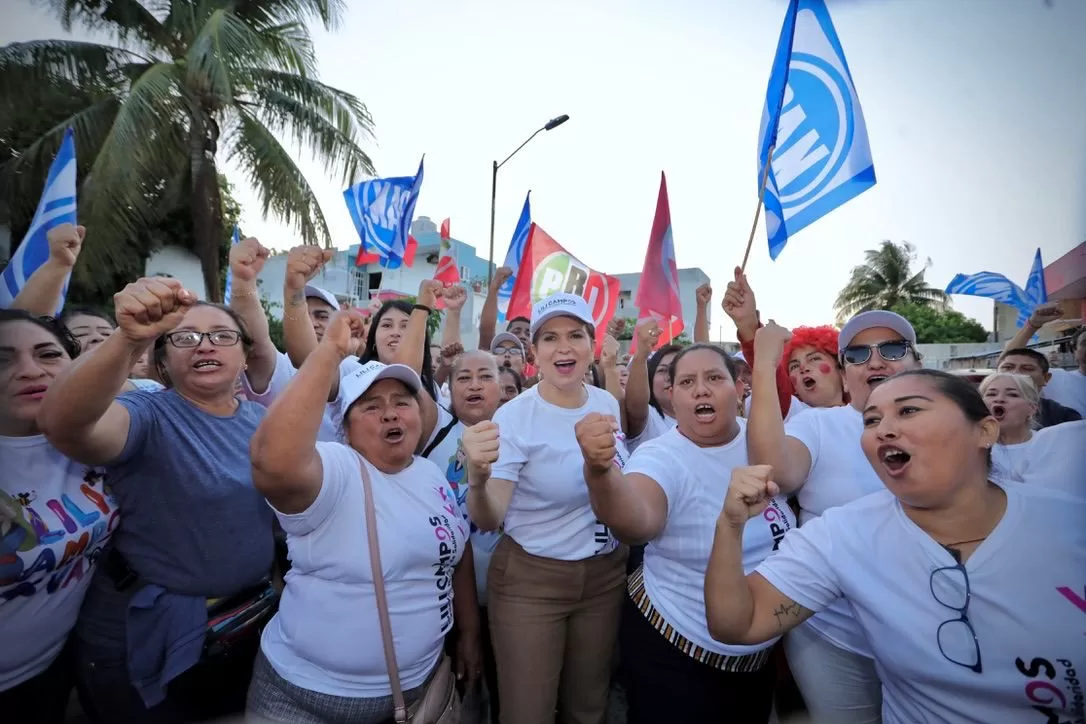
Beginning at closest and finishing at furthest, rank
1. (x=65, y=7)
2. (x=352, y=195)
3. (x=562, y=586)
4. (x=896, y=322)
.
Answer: (x=562, y=586), (x=896, y=322), (x=352, y=195), (x=65, y=7)

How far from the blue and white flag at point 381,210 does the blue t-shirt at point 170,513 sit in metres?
5.62

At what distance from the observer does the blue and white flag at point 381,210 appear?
24.5ft

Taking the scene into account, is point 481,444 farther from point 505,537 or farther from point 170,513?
point 170,513

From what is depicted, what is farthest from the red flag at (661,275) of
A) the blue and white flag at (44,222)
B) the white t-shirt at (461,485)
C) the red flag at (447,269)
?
the blue and white flag at (44,222)

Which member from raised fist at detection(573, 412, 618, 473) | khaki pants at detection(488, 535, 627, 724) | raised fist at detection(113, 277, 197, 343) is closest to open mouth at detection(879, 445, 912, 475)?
raised fist at detection(573, 412, 618, 473)

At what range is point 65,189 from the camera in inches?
130

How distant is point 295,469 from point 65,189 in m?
2.92

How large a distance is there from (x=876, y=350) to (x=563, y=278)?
476 cm

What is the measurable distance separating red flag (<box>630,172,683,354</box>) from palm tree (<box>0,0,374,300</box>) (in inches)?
283

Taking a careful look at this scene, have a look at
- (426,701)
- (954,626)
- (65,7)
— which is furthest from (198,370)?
(65,7)

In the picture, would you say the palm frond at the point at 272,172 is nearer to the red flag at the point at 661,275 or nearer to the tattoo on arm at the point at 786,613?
the red flag at the point at 661,275

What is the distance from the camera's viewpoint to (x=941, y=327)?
3528 centimetres

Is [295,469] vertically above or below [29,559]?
above

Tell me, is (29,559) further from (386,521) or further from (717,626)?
(717,626)
